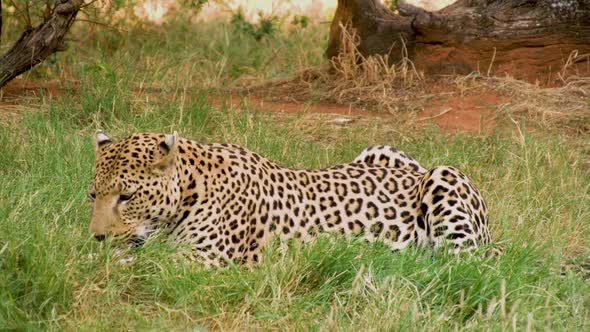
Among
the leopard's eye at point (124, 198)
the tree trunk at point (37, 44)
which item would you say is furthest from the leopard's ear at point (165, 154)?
the tree trunk at point (37, 44)

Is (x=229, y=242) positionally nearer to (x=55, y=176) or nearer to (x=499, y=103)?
(x=55, y=176)

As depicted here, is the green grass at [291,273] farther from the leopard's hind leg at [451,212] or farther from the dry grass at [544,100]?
the dry grass at [544,100]

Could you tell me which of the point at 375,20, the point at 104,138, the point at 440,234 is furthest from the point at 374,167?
the point at 375,20

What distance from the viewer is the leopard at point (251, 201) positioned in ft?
22.2

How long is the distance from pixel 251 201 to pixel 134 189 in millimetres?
954

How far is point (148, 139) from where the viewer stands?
7.00 m

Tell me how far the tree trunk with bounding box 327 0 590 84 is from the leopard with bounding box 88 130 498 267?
16.5 feet

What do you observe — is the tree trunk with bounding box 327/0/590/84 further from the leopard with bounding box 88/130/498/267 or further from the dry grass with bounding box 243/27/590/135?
the leopard with bounding box 88/130/498/267

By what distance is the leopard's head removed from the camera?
21.9 ft

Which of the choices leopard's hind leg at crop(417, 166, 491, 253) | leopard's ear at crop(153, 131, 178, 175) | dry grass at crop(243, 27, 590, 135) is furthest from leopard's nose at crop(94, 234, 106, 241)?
dry grass at crop(243, 27, 590, 135)

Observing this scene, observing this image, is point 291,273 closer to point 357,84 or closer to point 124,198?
point 124,198

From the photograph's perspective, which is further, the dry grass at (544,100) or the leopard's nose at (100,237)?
→ the dry grass at (544,100)

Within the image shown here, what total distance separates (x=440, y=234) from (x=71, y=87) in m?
5.44

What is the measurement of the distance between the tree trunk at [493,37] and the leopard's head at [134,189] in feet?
21.7
